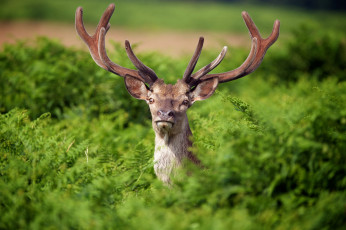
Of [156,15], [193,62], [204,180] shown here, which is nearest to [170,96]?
[193,62]

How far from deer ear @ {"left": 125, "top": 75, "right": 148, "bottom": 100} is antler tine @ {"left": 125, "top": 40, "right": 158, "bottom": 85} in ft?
0.34

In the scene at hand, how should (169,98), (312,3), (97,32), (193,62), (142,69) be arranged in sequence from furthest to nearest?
(312,3)
(97,32)
(142,69)
(193,62)
(169,98)

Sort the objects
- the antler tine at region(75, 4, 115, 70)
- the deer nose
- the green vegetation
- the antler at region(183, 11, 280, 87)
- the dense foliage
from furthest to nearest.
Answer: the green vegetation → the antler tine at region(75, 4, 115, 70) → the antler at region(183, 11, 280, 87) → the deer nose → the dense foliage

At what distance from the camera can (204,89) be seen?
17.4 ft

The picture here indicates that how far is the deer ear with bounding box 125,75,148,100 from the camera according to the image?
17.3ft

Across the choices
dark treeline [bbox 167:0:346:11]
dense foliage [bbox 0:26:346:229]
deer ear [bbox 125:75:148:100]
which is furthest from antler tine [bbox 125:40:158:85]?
dark treeline [bbox 167:0:346:11]

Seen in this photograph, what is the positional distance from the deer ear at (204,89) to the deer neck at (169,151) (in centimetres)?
41

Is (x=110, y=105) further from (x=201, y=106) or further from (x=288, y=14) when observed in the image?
(x=288, y=14)

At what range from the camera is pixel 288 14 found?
35312 millimetres

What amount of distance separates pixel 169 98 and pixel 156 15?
28861 millimetres

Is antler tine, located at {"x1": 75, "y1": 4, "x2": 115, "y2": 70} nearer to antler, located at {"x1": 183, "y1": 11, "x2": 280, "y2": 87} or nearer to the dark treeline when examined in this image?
antler, located at {"x1": 183, "y1": 11, "x2": 280, "y2": 87}

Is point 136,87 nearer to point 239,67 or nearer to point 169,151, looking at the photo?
point 169,151

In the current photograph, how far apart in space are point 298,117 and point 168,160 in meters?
1.66

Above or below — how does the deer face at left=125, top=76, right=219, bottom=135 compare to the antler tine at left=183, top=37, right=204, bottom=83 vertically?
below
